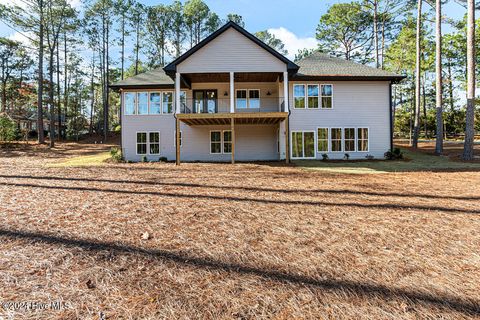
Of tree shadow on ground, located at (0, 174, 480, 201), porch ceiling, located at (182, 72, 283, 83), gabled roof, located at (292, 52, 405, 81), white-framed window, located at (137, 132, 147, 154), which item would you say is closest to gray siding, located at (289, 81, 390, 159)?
gabled roof, located at (292, 52, 405, 81)

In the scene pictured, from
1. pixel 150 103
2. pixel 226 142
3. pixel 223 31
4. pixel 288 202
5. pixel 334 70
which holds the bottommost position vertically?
pixel 288 202

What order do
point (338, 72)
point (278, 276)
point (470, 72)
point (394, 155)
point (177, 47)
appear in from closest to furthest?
point (278, 276), point (470, 72), point (394, 155), point (338, 72), point (177, 47)

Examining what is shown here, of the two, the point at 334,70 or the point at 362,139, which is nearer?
the point at 362,139

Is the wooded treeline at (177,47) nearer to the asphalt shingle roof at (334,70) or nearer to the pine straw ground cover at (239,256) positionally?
the asphalt shingle roof at (334,70)

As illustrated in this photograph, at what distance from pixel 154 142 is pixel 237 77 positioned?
6.83 m

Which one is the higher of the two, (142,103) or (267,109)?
(142,103)

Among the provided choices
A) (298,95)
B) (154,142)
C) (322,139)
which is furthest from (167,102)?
(322,139)

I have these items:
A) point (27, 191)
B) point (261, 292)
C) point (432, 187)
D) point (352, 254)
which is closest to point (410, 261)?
point (352, 254)

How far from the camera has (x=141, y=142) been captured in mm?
17641

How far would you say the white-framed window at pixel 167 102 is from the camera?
17562 mm

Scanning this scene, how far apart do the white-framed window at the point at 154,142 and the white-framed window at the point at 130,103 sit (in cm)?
189

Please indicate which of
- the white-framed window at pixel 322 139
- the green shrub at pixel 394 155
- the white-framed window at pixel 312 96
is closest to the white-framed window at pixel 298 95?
the white-framed window at pixel 312 96

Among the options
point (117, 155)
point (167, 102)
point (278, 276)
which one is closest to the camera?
point (278, 276)

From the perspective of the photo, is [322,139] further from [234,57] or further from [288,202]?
[288,202]
